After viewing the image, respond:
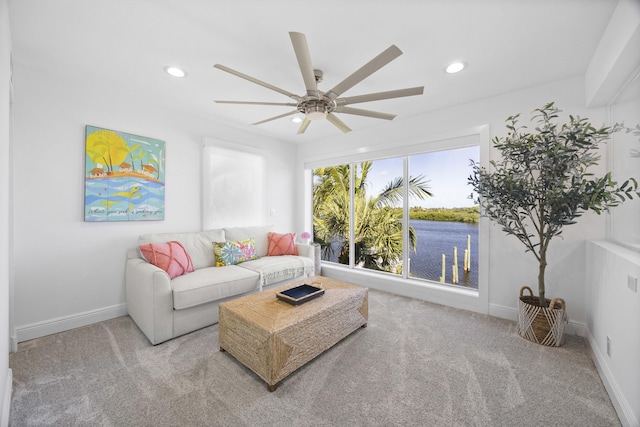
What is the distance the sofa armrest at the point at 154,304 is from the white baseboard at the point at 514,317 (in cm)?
334

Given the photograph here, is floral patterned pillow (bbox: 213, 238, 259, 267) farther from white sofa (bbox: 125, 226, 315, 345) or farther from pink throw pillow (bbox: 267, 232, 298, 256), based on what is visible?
pink throw pillow (bbox: 267, 232, 298, 256)

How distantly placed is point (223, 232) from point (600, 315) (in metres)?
3.92

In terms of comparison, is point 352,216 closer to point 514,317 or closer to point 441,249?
point 441,249

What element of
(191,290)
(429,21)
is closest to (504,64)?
(429,21)

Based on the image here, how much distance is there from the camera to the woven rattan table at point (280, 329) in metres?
1.73

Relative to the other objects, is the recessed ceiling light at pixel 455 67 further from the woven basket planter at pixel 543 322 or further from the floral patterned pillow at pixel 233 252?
the floral patterned pillow at pixel 233 252

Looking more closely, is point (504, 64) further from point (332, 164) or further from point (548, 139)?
point (332, 164)

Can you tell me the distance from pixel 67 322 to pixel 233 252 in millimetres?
1678

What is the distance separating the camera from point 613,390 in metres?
1.62

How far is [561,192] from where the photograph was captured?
6.72ft

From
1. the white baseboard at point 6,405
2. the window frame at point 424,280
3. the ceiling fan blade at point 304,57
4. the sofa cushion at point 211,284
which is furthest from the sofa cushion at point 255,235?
the ceiling fan blade at point 304,57

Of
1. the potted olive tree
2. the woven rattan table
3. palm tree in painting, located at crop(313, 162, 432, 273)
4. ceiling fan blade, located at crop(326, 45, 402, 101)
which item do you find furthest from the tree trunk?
ceiling fan blade, located at crop(326, 45, 402, 101)

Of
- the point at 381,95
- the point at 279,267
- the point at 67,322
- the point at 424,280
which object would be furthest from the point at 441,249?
the point at 67,322

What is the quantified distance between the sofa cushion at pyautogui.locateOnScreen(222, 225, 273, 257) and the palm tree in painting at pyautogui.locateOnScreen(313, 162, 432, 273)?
1.22m
